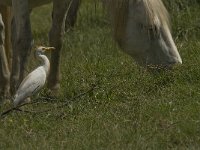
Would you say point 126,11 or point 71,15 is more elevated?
point 126,11

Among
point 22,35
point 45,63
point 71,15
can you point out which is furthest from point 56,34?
point 71,15

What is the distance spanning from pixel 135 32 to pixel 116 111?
52.8 inches

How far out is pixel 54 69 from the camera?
862 cm

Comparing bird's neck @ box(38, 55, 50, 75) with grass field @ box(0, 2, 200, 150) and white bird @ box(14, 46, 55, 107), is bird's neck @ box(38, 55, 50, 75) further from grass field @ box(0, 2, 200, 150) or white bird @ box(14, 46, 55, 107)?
grass field @ box(0, 2, 200, 150)

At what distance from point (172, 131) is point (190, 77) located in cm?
180

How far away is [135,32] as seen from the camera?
799cm

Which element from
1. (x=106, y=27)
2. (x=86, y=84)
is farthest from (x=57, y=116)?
(x=106, y=27)

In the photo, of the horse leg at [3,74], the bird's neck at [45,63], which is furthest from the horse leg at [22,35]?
the horse leg at [3,74]

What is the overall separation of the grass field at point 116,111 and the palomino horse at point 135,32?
0.61 feet

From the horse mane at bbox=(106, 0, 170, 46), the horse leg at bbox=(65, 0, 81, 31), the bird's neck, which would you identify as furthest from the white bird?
the horse leg at bbox=(65, 0, 81, 31)

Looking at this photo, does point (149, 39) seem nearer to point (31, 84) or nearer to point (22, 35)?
point (22, 35)

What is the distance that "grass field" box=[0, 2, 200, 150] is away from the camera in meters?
6.01

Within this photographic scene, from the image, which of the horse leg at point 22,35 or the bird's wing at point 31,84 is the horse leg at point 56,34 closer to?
the horse leg at point 22,35

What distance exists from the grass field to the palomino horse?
185 millimetres
